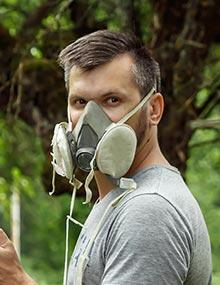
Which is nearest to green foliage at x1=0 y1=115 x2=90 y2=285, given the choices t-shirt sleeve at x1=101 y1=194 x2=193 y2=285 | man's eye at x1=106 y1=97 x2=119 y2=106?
man's eye at x1=106 y1=97 x2=119 y2=106

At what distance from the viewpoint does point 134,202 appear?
2.23 metres

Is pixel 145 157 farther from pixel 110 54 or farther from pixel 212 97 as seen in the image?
pixel 212 97

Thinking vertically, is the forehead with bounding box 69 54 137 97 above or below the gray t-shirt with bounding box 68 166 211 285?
above

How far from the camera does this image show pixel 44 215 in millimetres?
17734

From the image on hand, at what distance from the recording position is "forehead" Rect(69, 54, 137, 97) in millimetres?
2408

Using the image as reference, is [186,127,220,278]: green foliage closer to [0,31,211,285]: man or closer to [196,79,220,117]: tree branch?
[196,79,220,117]: tree branch

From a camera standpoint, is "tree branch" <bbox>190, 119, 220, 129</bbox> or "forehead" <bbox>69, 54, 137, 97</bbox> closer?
"forehead" <bbox>69, 54, 137, 97</bbox>

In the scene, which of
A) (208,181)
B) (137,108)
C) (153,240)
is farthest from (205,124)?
(208,181)

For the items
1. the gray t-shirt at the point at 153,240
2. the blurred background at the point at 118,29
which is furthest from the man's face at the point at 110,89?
the blurred background at the point at 118,29

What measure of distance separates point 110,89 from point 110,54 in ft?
0.34

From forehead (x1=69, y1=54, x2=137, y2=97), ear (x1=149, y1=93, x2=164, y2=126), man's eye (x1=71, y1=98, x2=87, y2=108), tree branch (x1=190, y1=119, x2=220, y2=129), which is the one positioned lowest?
tree branch (x1=190, y1=119, x2=220, y2=129)

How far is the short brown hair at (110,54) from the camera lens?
2436 mm

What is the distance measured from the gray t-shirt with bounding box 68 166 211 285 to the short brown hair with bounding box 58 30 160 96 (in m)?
0.29

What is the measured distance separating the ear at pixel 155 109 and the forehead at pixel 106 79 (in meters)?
0.09
